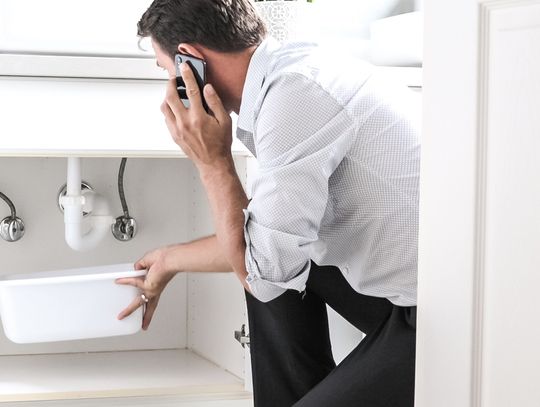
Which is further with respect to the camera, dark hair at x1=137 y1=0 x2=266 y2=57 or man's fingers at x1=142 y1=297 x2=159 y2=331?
man's fingers at x1=142 y1=297 x2=159 y2=331

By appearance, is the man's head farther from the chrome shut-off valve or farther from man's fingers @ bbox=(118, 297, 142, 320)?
the chrome shut-off valve

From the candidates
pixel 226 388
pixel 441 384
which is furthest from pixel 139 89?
pixel 441 384

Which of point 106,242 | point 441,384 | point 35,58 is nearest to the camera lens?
point 441,384

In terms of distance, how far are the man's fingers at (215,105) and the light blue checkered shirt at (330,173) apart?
0.21 ft

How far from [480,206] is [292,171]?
1.41 ft

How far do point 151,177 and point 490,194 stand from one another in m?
1.38

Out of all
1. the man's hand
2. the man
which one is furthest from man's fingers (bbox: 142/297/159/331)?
the man's hand

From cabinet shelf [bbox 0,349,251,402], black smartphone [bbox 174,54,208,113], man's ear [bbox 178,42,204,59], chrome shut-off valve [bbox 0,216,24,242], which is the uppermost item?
man's ear [bbox 178,42,204,59]

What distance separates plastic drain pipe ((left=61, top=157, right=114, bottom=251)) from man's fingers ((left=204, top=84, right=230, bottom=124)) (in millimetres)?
521

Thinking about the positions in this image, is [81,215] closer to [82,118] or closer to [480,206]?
[82,118]

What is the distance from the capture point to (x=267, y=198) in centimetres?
118

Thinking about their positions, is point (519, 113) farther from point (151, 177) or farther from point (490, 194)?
point (151, 177)

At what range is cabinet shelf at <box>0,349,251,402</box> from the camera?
1.66m

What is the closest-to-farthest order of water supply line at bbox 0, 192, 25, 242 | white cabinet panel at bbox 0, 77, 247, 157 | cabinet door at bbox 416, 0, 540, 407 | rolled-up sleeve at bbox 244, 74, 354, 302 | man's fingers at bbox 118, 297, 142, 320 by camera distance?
cabinet door at bbox 416, 0, 540, 407 → rolled-up sleeve at bbox 244, 74, 354, 302 → white cabinet panel at bbox 0, 77, 247, 157 → man's fingers at bbox 118, 297, 142, 320 → water supply line at bbox 0, 192, 25, 242
